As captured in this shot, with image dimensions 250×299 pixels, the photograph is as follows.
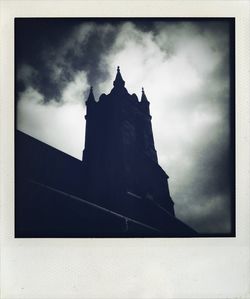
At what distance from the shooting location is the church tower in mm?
2248

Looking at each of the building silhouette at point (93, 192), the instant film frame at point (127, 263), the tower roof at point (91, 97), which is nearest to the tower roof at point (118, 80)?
the building silhouette at point (93, 192)

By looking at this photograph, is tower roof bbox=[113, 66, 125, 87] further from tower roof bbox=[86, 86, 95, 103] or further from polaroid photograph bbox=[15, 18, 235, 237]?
tower roof bbox=[86, 86, 95, 103]

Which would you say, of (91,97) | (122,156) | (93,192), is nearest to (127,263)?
(93,192)

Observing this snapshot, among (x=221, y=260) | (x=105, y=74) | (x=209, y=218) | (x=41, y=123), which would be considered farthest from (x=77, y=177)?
(x=221, y=260)

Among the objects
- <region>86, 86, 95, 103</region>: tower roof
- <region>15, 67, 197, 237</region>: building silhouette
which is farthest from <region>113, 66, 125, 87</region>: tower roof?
<region>86, 86, 95, 103</region>: tower roof

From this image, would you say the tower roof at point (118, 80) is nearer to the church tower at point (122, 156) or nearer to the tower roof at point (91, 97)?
the church tower at point (122, 156)

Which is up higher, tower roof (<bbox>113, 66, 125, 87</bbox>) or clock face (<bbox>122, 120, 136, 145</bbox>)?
tower roof (<bbox>113, 66, 125, 87</bbox>)

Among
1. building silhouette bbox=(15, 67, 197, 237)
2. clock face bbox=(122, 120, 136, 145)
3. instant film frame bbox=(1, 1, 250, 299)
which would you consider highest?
clock face bbox=(122, 120, 136, 145)

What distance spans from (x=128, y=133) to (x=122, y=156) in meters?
0.14

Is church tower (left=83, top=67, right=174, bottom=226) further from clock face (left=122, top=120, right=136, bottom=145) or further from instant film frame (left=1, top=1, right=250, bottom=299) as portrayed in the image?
instant film frame (left=1, top=1, right=250, bottom=299)

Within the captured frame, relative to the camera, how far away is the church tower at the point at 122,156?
2248 millimetres

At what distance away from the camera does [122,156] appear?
227 cm

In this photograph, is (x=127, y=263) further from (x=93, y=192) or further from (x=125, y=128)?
(x=125, y=128)

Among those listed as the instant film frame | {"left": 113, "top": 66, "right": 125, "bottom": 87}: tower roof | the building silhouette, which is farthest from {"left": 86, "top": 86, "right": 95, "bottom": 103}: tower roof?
the instant film frame
